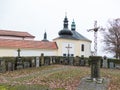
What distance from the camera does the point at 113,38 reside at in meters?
60.5

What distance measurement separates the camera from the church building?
57.7 meters

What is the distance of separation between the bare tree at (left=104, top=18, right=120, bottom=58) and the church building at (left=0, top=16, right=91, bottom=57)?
8.46 m

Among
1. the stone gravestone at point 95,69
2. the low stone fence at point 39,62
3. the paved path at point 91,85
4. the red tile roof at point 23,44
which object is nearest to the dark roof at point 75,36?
the red tile roof at point 23,44

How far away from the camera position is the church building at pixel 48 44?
57.7 metres

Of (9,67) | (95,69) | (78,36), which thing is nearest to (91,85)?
(95,69)

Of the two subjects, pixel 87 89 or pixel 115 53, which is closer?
pixel 87 89

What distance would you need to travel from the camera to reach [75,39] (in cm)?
7256

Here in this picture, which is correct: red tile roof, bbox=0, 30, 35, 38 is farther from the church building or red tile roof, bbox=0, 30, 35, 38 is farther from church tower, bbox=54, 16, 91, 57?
church tower, bbox=54, 16, 91, 57

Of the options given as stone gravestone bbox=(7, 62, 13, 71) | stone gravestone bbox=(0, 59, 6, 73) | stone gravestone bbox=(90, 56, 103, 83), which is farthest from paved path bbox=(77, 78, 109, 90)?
stone gravestone bbox=(7, 62, 13, 71)

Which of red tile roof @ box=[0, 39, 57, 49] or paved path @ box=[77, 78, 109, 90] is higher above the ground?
red tile roof @ box=[0, 39, 57, 49]

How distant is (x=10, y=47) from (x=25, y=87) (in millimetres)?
42383

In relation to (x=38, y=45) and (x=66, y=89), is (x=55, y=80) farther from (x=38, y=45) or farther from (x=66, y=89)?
(x=38, y=45)

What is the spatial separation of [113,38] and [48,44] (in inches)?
551

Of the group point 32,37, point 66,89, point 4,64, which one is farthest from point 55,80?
point 32,37
